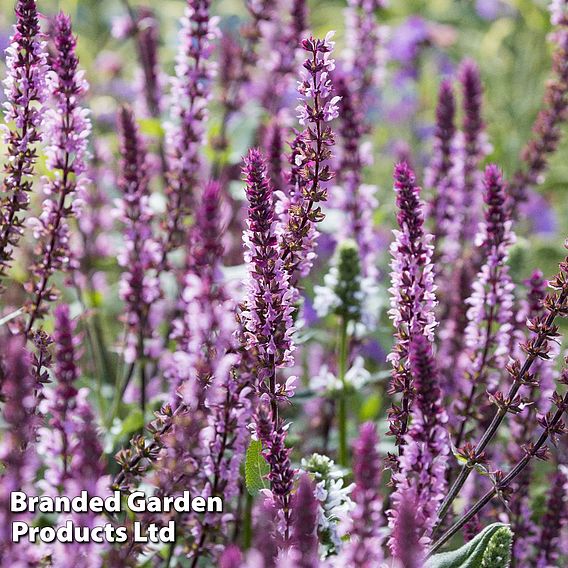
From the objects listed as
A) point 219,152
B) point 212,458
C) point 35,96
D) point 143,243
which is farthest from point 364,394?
point 35,96

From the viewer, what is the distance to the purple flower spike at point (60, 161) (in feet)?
5.61

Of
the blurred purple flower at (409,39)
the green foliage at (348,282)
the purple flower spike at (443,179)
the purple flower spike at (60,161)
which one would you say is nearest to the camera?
the purple flower spike at (60,161)

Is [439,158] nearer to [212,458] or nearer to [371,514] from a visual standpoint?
[212,458]

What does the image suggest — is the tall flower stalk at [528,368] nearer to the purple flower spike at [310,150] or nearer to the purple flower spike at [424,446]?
the purple flower spike at [424,446]

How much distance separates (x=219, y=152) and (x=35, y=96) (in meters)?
1.18

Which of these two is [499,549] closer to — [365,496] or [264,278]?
[365,496]

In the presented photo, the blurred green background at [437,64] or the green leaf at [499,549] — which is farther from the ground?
the blurred green background at [437,64]

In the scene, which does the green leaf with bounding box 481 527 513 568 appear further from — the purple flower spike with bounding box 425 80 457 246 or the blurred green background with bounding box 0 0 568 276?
the blurred green background with bounding box 0 0 568 276

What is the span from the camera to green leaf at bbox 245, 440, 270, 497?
1.59 metres

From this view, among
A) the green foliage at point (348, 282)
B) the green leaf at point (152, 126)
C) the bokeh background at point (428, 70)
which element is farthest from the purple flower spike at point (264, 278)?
the bokeh background at point (428, 70)

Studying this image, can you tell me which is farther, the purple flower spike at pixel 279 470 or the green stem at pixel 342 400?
the green stem at pixel 342 400

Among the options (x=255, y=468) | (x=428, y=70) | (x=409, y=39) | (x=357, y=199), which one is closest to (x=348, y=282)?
(x=357, y=199)

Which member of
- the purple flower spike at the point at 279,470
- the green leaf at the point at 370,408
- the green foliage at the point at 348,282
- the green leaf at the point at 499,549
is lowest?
the green leaf at the point at 499,549

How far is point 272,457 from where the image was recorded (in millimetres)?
1365
